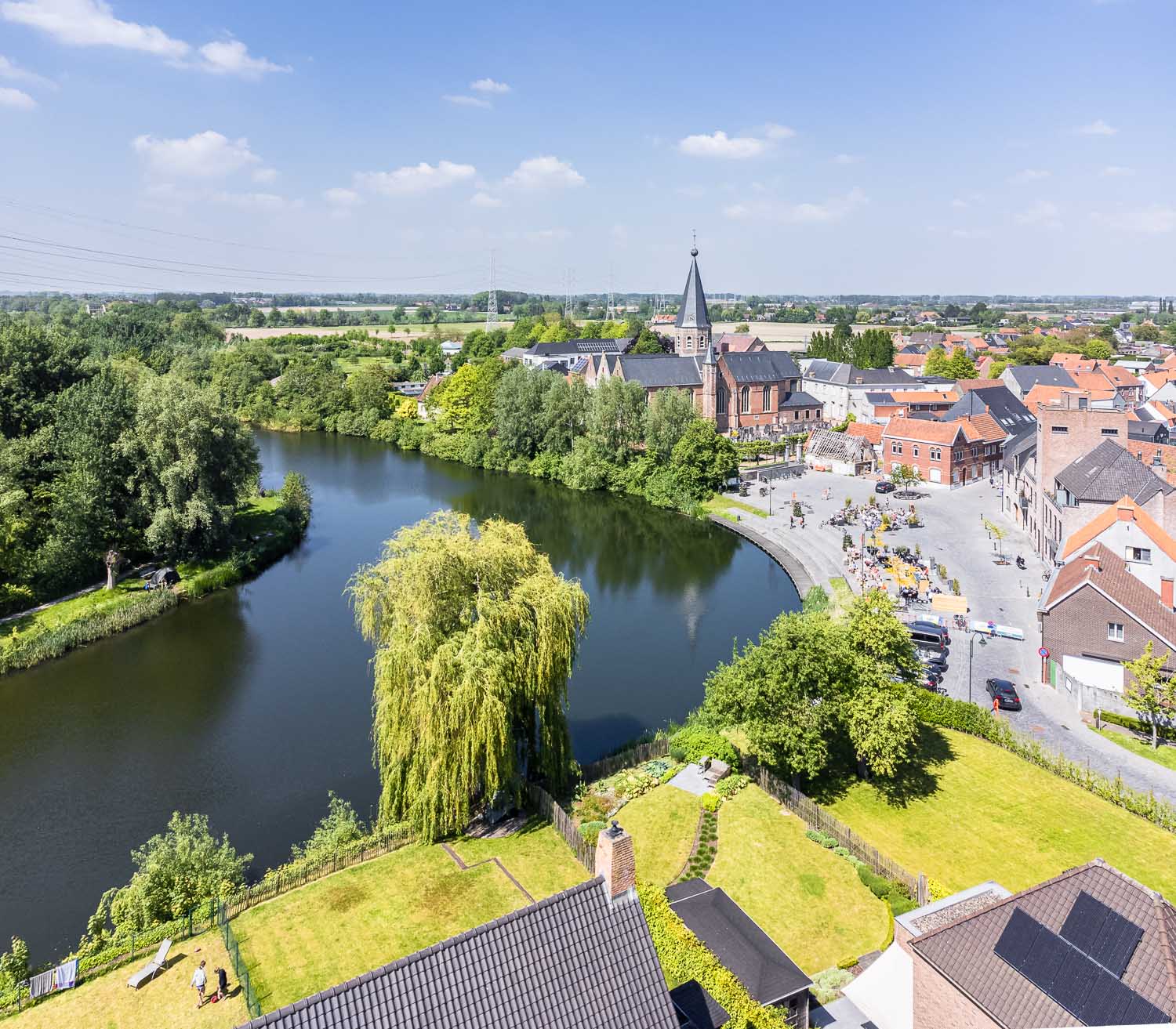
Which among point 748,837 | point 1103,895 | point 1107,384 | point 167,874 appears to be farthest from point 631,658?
point 1107,384

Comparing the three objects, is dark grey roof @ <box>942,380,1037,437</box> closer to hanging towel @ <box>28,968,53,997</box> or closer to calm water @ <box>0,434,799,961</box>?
calm water @ <box>0,434,799,961</box>

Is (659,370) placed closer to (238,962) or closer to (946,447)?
(946,447)

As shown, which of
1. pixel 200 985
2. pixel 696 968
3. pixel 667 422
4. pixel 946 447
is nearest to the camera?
pixel 696 968

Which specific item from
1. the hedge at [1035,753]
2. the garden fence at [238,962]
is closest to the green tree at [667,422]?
the hedge at [1035,753]

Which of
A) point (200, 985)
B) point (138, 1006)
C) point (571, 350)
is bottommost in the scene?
point (138, 1006)

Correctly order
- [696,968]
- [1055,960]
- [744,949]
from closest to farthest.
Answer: [1055,960] → [696,968] → [744,949]

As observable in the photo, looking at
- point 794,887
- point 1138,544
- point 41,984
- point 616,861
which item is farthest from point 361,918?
point 1138,544

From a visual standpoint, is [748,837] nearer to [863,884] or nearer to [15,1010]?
[863,884]
